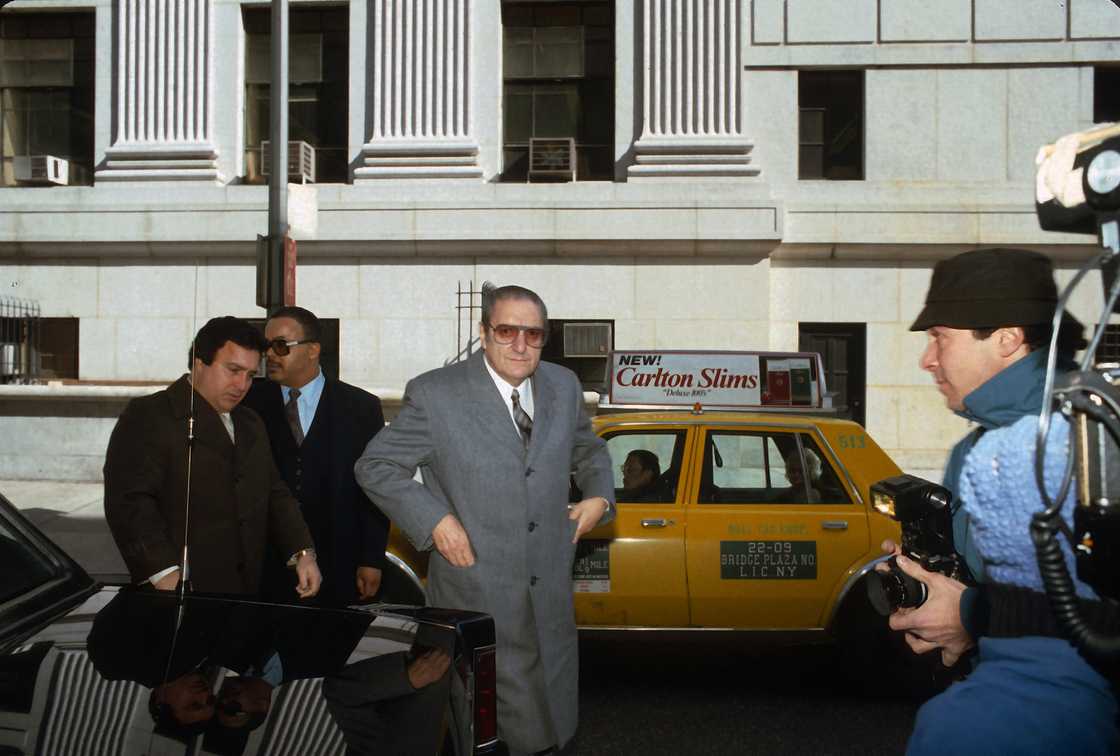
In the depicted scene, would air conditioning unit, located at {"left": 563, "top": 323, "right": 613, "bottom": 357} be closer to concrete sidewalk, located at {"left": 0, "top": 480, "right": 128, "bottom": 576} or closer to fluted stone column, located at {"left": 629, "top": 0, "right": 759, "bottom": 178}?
fluted stone column, located at {"left": 629, "top": 0, "right": 759, "bottom": 178}

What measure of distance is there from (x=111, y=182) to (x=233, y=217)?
1.94 meters

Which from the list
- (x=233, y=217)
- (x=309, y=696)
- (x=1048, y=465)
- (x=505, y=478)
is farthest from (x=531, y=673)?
(x=233, y=217)

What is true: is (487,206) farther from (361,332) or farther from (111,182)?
(111,182)

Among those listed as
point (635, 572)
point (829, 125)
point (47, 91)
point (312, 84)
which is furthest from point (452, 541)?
point (47, 91)

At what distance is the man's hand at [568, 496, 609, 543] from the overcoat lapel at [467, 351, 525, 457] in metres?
0.30

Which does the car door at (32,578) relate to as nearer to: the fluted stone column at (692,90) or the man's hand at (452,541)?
the man's hand at (452,541)

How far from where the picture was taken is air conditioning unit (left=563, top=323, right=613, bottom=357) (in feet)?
42.7

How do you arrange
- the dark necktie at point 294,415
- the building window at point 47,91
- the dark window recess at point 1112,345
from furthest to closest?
the building window at point 47,91
the dark window recess at point 1112,345
the dark necktie at point 294,415

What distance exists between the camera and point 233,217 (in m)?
13.3

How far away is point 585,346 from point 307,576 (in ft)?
30.7

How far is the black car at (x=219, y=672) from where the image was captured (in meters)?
2.13

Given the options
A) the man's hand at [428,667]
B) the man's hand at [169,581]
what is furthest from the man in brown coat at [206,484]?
the man's hand at [428,667]

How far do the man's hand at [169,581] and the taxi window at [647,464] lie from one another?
298 cm

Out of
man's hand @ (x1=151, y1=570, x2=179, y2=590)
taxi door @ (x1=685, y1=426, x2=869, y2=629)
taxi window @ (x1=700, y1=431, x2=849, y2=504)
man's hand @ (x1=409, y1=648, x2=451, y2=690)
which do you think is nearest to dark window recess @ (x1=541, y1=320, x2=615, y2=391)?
taxi window @ (x1=700, y1=431, x2=849, y2=504)
